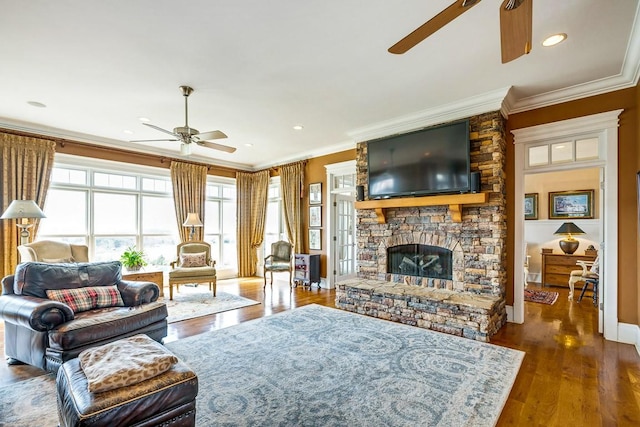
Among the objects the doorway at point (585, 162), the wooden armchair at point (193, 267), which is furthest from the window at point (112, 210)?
the doorway at point (585, 162)

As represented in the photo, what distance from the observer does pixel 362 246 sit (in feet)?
17.3

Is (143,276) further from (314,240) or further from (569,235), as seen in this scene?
(569,235)

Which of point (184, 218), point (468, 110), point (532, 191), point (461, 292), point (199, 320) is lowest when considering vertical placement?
point (199, 320)

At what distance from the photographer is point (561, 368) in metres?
2.78

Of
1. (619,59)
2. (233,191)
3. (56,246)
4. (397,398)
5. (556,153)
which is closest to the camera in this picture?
(397,398)

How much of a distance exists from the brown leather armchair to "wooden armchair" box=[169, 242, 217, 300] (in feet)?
5.67

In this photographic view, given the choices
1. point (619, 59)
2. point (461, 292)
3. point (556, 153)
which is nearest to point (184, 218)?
point (461, 292)

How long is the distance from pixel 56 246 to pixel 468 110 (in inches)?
245

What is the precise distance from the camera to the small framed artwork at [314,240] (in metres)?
6.55

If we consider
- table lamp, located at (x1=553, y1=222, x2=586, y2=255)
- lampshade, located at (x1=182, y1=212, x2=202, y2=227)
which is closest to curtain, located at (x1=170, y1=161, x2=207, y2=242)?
lampshade, located at (x1=182, y1=212, x2=202, y2=227)

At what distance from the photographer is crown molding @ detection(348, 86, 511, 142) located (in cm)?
383

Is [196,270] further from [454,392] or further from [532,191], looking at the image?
[532,191]

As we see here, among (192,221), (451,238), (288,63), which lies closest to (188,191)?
(192,221)

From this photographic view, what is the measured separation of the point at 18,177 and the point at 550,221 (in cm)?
991
